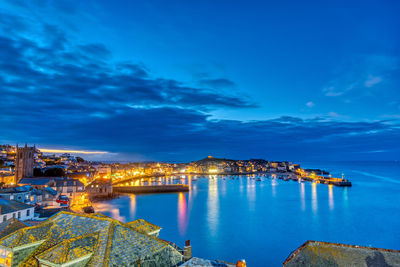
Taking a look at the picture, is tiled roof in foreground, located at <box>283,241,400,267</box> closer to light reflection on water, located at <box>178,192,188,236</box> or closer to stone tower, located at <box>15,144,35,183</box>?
light reflection on water, located at <box>178,192,188,236</box>

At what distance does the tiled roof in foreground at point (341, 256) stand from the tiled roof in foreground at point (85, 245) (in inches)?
209

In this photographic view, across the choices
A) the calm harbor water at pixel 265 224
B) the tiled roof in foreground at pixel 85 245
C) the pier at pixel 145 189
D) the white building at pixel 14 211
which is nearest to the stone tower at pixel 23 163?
the pier at pixel 145 189

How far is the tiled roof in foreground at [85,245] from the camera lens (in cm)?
759

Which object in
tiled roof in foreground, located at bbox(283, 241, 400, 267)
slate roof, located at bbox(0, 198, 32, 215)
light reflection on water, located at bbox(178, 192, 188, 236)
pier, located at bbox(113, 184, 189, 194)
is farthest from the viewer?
pier, located at bbox(113, 184, 189, 194)

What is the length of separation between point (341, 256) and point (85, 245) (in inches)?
381

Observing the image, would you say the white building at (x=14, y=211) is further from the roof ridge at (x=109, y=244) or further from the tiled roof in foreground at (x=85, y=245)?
the roof ridge at (x=109, y=244)

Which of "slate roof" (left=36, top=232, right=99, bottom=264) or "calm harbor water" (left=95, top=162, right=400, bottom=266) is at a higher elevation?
"slate roof" (left=36, top=232, right=99, bottom=264)

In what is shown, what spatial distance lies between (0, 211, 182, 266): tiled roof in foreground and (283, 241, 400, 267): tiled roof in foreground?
5.31 meters

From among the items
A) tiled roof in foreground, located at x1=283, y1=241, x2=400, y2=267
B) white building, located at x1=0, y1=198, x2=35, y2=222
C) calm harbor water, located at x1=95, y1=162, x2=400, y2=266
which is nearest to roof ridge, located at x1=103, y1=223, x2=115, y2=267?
tiled roof in foreground, located at x1=283, y1=241, x2=400, y2=267

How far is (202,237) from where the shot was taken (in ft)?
101

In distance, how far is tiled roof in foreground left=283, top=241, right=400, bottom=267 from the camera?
31.0 ft

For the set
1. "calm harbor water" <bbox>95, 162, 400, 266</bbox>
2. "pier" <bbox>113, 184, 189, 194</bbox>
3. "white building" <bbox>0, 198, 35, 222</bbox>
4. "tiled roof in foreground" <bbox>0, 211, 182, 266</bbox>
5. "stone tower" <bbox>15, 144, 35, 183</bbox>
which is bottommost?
"calm harbor water" <bbox>95, 162, 400, 266</bbox>

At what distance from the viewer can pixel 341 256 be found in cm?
994

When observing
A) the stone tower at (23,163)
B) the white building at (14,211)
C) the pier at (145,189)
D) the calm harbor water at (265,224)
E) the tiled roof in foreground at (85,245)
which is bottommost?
the calm harbor water at (265,224)
